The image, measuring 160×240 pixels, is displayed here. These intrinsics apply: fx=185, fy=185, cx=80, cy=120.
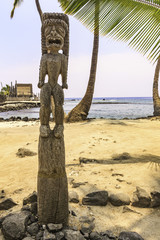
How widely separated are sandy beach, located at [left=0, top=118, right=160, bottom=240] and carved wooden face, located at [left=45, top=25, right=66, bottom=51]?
2598 millimetres

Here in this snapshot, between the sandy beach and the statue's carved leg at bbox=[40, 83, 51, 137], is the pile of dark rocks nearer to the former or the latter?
the sandy beach

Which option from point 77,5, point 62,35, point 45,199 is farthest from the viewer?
point 77,5

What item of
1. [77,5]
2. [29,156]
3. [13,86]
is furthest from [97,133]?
Answer: [13,86]

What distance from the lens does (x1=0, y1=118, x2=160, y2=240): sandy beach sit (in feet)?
9.34

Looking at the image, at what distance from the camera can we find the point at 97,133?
325 inches

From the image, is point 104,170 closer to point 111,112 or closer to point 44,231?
point 44,231

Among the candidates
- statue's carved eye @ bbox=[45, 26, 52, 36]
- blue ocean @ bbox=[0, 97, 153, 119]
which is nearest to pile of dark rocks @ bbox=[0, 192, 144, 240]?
statue's carved eye @ bbox=[45, 26, 52, 36]

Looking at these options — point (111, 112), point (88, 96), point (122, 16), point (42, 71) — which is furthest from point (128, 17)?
point (111, 112)

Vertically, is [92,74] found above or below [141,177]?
above

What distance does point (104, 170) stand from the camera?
176 inches

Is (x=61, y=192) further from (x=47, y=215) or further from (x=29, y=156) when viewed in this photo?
(x=29, y=156)

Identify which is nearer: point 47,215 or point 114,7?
point 47,215

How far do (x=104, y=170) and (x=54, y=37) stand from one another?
10.4ft

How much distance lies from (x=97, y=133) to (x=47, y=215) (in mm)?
5847
